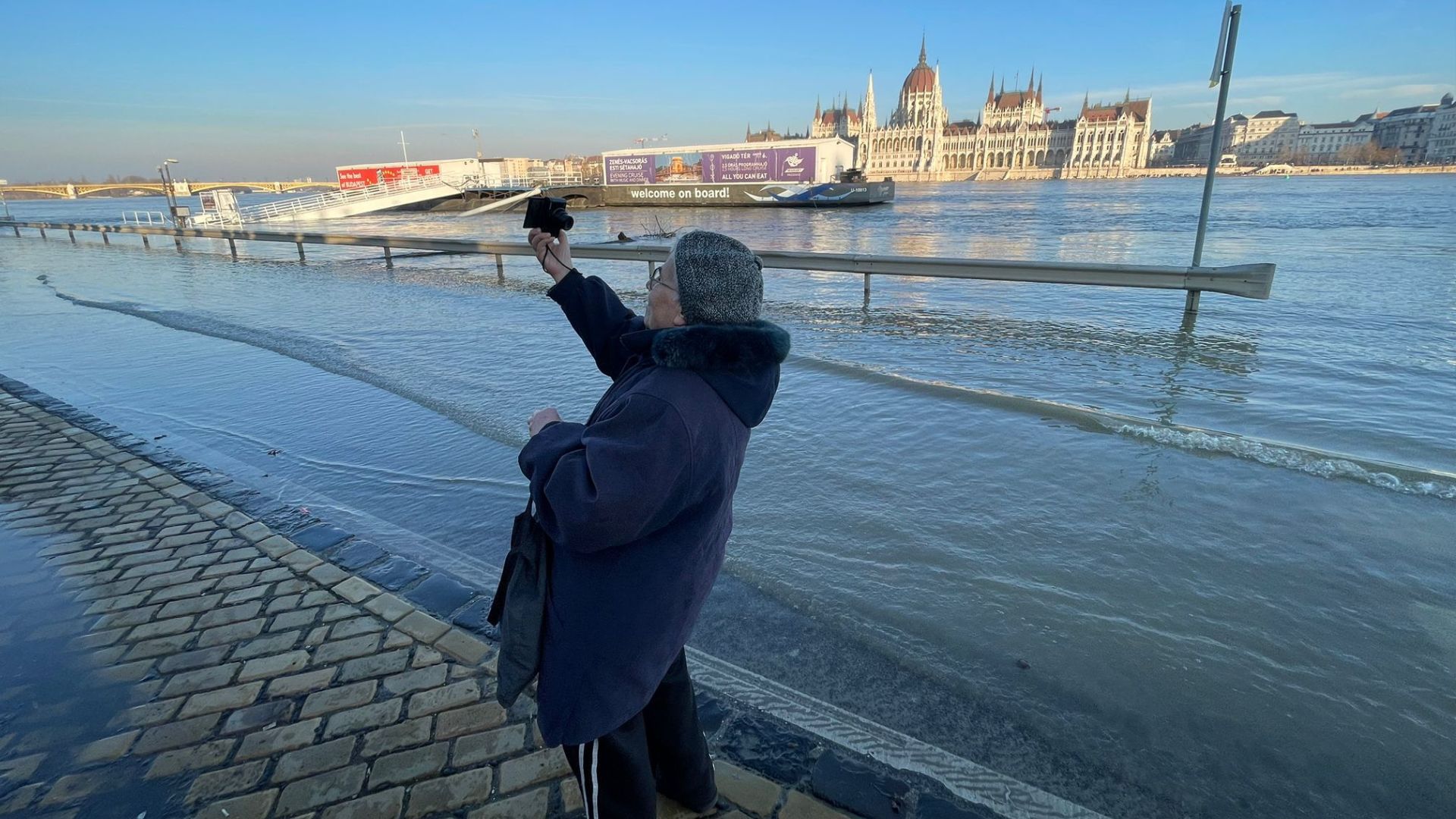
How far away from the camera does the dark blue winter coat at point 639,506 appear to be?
56.5 inches

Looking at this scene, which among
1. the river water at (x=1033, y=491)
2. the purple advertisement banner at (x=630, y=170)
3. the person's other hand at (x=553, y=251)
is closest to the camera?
the person's other hand at (x=553, y=251)

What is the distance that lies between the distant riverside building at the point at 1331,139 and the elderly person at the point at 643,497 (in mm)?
197894

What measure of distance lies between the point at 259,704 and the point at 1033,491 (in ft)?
15.4

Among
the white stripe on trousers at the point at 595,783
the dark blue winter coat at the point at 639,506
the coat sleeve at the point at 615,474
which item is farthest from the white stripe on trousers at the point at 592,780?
the coat sleeve at the point at 615,474

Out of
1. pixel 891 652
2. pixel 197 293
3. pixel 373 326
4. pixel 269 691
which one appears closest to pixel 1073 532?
pixel 891 652

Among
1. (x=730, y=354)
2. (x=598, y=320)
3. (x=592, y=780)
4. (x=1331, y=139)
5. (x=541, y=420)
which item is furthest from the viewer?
(x=1331, y=139)

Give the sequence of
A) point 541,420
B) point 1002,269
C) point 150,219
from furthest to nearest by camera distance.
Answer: point 150,219
point 1002,269
point 541,420

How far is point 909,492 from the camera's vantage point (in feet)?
16.4

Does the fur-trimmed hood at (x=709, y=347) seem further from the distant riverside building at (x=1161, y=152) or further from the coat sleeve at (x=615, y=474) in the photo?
the distant riverside building at (x=1161, y=152)

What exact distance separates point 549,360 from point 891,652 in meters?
6.99

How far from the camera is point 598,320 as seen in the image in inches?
83.4

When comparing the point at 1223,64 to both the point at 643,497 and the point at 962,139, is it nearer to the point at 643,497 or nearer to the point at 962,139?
the point at 643,497

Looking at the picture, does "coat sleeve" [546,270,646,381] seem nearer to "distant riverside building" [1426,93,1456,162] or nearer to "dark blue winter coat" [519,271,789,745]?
"dark blue winter coat" [519,271,789,745]

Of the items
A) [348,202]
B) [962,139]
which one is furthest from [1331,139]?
[348,202]
